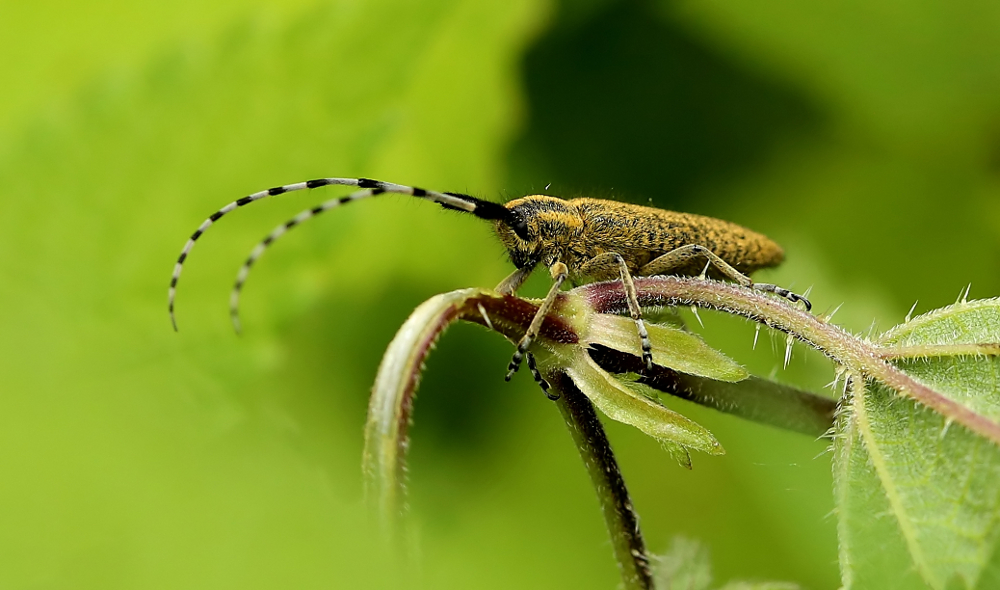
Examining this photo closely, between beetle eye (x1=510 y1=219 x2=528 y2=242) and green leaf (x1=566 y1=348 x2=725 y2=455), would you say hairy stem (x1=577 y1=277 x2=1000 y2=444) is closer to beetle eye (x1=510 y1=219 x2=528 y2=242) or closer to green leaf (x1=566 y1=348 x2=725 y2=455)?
green leaf (x1=566 y1=348 x2=725 y2=455)


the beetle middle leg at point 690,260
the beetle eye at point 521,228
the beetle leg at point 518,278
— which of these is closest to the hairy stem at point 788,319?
the beetle middle leg at point 690,260

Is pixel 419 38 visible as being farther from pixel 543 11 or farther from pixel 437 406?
pixel 437 406

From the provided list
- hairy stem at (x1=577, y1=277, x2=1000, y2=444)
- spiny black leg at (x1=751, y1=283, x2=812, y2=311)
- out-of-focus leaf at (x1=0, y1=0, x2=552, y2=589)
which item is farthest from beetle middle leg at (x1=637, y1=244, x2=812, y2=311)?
out-of-focus leaf at (x1=0, y1=0, x2=552, y2=589)

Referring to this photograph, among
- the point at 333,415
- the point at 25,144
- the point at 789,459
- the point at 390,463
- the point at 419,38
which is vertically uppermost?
the point at 419,38

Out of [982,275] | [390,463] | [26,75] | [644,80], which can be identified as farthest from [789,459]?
[26,75]

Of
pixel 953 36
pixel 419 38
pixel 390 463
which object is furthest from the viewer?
pixel 953 36

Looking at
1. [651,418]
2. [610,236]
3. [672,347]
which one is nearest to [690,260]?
[610,236]

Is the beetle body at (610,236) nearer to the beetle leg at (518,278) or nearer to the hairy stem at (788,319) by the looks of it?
the beetle leg at (518,278)
